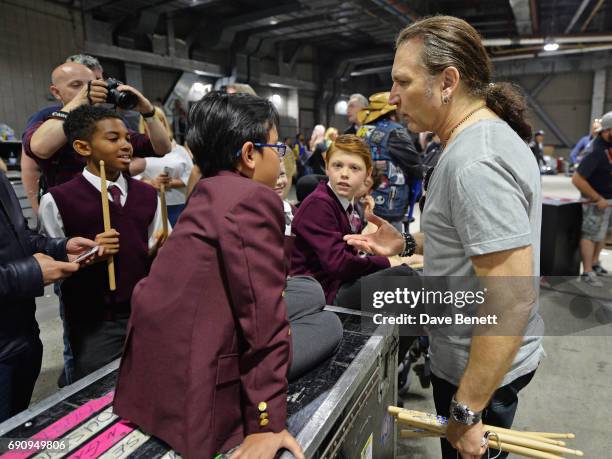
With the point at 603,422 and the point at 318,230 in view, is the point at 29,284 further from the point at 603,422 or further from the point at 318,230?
the point at 603,422

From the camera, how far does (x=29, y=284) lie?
3.96 feet

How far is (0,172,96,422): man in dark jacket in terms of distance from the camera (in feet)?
3.93

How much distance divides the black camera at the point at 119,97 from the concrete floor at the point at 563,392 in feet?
5.44

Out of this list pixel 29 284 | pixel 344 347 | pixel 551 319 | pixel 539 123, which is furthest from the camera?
pixel 539 123

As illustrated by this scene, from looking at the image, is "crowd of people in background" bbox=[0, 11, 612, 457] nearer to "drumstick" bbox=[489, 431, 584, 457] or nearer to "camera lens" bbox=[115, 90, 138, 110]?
"drumstick" bbox=[489, 431, 584, 457]

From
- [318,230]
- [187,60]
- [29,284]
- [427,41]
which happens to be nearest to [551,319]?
[318,230]

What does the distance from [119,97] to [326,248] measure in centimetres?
125

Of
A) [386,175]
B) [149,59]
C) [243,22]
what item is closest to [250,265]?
[386,175]

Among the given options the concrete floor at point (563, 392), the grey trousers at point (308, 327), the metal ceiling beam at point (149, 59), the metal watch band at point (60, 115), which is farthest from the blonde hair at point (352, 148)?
the metal ceiling beam at point (149, 59)

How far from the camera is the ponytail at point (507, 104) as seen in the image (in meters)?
1.01

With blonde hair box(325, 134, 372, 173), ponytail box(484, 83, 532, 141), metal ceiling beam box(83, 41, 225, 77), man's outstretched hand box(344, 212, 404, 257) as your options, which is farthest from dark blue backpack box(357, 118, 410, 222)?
metal ceiling beam box(83, 41, 225, 77)

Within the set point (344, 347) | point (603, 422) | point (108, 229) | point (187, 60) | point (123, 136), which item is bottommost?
point (603, 422)

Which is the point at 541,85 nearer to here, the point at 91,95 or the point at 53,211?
the point at 91,95

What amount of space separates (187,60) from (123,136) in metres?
8.98
